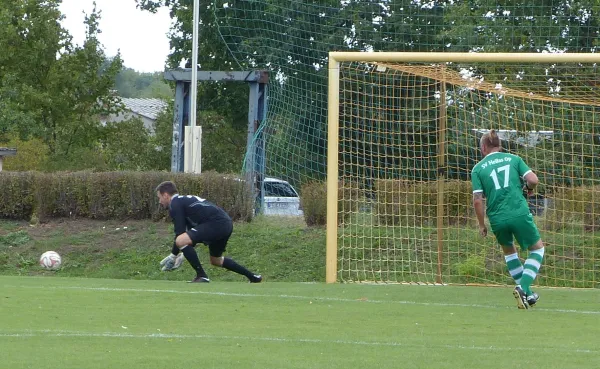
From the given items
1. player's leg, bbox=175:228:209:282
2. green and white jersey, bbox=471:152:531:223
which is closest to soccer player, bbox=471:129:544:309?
green and white jersey, bbox=471:152:531:223

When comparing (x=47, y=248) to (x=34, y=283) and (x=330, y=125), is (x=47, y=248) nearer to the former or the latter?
(x=34, y=283)

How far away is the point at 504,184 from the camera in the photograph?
10.5m

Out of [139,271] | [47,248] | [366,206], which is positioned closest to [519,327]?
[366,206]

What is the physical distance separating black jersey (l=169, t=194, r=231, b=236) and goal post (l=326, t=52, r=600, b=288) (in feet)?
8.06

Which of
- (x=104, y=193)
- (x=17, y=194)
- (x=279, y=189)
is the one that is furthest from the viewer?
(x=17, y=194)

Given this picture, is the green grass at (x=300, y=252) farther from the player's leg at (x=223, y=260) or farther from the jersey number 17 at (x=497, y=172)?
the jersey number 17 at (x=497, y=172)

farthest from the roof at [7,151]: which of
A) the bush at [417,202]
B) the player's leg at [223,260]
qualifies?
the player's leg at [223,260]

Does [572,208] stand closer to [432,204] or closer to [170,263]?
[432,204]

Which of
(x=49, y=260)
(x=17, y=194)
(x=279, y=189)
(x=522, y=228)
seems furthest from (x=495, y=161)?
(x=17, y=194)

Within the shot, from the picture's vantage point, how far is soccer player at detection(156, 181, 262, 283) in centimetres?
1322

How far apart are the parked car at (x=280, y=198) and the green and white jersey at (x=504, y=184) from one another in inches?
345

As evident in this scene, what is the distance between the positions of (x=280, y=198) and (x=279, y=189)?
2.09 feet

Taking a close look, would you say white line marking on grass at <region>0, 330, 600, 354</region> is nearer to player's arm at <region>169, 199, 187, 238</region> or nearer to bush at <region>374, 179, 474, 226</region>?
player's arm at <region>169, 199, 187, 238</region>

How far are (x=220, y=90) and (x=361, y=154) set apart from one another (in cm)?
1712
